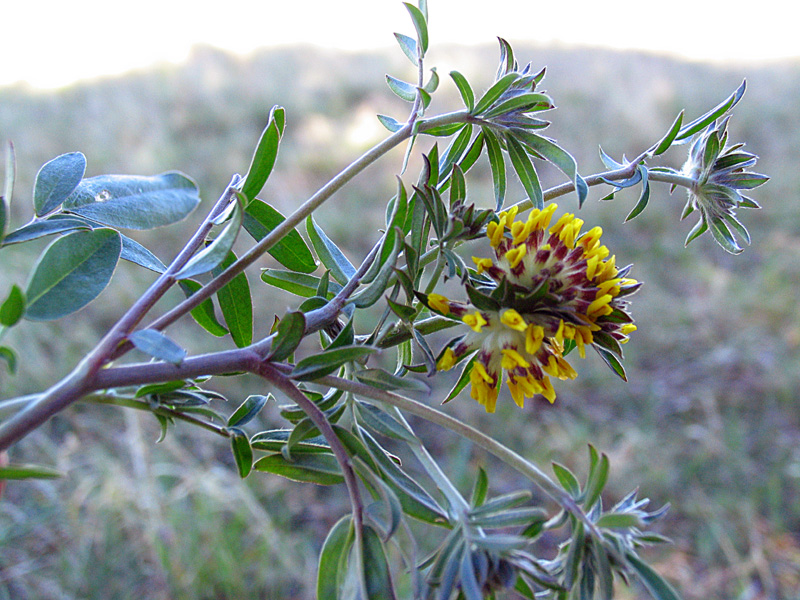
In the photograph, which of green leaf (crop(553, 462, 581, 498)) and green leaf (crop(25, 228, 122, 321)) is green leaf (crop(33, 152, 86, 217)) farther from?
green leaf (crop(553, 462, 581, 498))

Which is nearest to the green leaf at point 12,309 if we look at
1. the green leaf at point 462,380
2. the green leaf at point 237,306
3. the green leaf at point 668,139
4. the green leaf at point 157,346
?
the green leaf at point 157,346

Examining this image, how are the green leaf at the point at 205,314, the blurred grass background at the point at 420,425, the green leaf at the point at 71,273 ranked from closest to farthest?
the green leaf at the point at 71,273 → the green leaf at the point at 205,314 → the blurred grass background at the point at 420,425

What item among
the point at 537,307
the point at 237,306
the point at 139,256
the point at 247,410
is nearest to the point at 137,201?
the point at 139,256

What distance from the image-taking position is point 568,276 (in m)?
0.62

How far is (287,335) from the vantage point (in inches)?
22.9

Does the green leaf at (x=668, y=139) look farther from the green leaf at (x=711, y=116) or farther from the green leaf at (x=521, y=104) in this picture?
the green leaf at (x=521, y=104)

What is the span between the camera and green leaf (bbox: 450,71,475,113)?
0.69 metres

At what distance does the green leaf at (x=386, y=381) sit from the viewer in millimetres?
580

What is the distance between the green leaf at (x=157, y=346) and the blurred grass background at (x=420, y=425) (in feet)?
6.19

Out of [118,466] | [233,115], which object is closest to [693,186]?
[118,466]

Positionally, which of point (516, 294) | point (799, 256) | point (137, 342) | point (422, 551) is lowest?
point (422, 551)

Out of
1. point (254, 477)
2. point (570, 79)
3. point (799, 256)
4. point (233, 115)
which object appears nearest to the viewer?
point (254, 477)

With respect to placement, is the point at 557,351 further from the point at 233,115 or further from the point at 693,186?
the point at 233,115

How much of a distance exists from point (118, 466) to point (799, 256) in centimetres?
523
